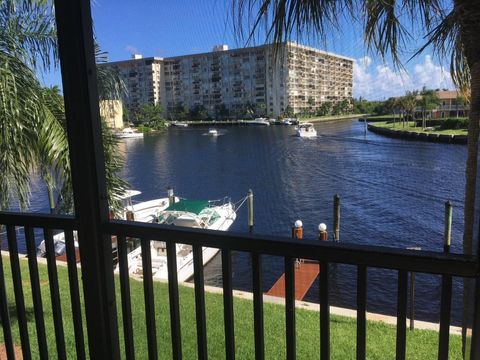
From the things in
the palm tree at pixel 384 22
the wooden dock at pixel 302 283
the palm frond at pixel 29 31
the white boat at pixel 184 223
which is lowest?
the wooden dock at pixel 302 283

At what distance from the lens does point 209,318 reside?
480cm

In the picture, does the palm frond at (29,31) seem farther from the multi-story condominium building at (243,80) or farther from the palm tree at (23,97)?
the multi-story condominium building at (243,80)

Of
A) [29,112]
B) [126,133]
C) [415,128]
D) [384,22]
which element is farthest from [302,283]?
[384,22]

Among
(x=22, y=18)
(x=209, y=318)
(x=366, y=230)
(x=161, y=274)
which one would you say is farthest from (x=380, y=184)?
(x=22, y=18)

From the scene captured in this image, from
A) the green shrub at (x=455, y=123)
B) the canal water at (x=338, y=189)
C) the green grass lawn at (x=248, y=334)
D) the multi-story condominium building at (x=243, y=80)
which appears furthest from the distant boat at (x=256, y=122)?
the canal water at (x=338, y=189)

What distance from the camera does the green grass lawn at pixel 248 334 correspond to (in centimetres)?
387

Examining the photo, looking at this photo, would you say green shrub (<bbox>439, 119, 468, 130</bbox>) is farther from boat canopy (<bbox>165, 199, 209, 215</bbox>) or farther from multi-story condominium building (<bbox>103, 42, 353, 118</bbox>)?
boat canopy (<bbox>165, 199, 209, 215</bbox>)

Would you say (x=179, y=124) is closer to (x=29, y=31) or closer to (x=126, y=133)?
(x=126, y=133)

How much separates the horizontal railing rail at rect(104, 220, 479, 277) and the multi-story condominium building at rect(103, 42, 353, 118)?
727 mm

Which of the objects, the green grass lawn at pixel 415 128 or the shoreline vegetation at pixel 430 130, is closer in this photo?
the green grass lawn at pixel 415 128

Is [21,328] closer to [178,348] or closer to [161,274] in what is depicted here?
[178,348]

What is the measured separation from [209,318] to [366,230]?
819cm

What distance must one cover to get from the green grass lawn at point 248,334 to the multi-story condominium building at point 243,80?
226 cm

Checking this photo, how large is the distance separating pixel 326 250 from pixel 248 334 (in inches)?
130
